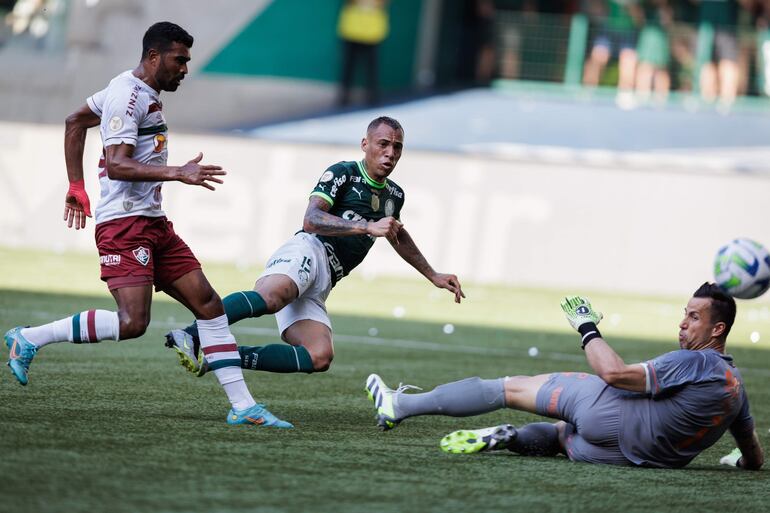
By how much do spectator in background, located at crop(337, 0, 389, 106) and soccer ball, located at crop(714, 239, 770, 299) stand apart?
67.7ft

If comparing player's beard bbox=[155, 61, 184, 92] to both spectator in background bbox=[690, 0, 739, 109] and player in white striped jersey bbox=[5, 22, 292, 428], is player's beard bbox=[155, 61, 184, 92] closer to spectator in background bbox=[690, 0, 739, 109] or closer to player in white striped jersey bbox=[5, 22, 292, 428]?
player in white striped jersey bbox=[5, 22, 292, 428]

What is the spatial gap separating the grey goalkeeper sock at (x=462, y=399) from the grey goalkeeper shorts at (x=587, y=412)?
0.23 m

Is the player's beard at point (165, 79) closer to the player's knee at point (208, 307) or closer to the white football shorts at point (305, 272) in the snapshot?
the player's knee at point (208, 307)

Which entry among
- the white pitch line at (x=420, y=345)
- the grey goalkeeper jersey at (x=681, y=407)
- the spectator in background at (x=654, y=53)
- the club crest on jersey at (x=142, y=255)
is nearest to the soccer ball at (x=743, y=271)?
the grey goalkeeper jersey at (x=681, y=407)

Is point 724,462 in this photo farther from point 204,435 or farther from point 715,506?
point 204,435

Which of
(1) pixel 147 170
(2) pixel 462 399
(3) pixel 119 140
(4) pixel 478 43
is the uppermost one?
(4) pixel 478 43

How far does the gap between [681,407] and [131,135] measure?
3093mm

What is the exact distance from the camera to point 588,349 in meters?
6.44

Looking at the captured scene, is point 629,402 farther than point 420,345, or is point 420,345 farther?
point 420,345

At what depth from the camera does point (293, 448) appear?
6.43m

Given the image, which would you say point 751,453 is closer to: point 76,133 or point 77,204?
point 77,204

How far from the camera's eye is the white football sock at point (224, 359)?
7.18 meters

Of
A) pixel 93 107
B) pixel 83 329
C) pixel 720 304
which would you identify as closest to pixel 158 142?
pixel 93 107

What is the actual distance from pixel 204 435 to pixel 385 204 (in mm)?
2290
